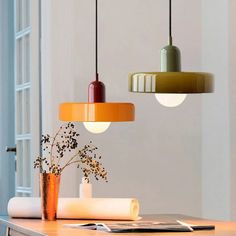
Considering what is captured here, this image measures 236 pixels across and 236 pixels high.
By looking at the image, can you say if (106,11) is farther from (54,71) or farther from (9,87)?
(9,87)

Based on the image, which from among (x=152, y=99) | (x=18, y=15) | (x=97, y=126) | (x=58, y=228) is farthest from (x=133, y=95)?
(x=58, y=228)

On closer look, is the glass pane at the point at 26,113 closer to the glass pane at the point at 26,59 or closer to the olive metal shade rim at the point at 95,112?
the glass pane at the point at 26,59

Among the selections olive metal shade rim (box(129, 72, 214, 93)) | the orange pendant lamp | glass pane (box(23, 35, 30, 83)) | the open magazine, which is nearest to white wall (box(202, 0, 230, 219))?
glass pane (box(23, 35, 30, 83))

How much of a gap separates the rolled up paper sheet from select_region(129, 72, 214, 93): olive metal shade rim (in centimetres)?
79

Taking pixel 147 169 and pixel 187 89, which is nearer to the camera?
pixel 187 89

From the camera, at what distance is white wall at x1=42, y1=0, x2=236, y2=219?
19.2ft

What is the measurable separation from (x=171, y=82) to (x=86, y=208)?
1.01 m

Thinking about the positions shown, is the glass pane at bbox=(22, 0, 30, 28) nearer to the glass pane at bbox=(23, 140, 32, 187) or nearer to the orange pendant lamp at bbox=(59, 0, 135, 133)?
the glass pane at bbox=(23, 140, 32, 187)

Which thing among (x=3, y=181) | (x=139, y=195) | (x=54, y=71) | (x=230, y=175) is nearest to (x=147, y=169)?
(x=139, y=195)

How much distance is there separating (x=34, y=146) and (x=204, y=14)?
1.58m

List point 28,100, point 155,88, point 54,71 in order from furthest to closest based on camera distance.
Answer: point 28,100, point 54,71, point 155,88

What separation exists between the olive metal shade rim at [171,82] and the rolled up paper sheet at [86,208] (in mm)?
785

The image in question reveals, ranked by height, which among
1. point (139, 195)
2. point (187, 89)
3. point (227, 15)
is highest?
point (227, 15)

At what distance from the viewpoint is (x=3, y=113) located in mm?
7391
